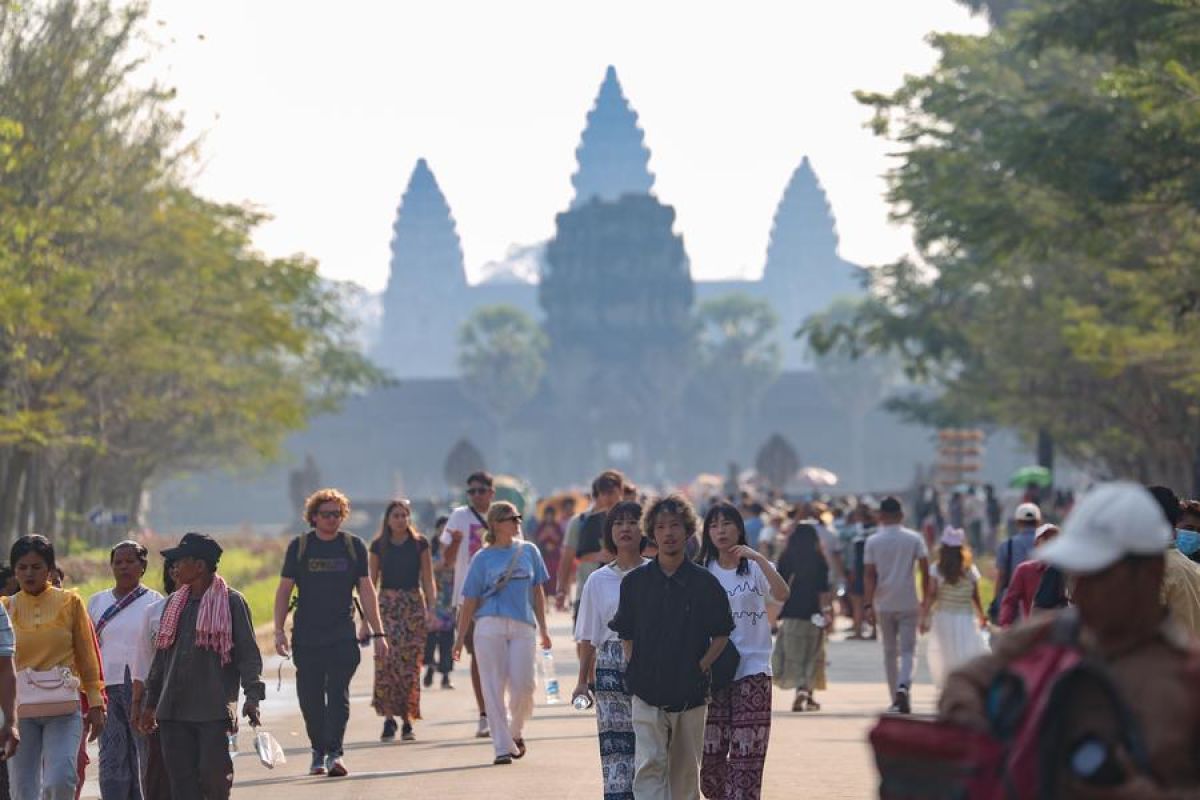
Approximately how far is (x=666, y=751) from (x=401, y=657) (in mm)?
6630

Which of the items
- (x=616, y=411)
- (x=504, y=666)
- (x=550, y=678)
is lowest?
(x=550, y=678)

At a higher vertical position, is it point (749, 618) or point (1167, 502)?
point (1167, 502)

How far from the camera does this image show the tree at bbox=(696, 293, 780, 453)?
142 metres

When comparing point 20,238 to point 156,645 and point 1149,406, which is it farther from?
point 1149,406

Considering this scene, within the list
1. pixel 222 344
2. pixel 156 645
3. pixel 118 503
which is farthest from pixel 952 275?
pixel 156 645

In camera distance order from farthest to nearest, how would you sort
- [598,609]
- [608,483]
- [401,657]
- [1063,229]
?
[1063,229], [401,657], [608,483], [598,609]

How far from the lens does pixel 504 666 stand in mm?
14523

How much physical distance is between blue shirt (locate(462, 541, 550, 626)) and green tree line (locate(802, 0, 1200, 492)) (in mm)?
11630

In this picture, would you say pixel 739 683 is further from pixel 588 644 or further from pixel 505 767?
pixel 505 767

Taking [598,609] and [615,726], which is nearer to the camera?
[615,726]

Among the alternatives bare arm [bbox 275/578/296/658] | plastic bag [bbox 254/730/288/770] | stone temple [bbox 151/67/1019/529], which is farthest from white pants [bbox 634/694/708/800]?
stone temple [bbox 151/67/1019/529]

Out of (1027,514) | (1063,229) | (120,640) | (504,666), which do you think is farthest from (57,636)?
(1063,229)

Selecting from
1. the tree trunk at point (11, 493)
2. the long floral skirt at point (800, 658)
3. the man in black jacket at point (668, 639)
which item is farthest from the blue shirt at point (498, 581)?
the tree trunk at point (11, 493)

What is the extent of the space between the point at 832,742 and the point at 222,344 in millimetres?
32901
